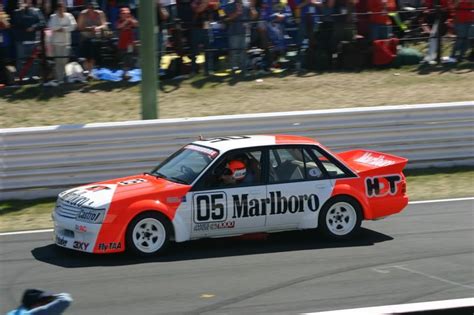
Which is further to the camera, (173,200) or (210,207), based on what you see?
(210,207)

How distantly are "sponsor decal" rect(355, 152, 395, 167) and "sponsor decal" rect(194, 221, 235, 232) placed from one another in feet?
7.15

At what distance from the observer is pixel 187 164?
10.2 metres

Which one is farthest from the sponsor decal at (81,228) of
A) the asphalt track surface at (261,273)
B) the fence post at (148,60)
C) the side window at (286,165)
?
the fence post at (148,60)

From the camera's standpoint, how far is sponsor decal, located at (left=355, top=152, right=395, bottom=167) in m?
10.7

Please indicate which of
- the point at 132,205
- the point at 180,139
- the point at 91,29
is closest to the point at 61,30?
the point at 91,29

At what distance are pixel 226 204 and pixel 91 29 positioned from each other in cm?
869

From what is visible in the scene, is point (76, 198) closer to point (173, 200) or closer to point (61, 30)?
point (173, 200)

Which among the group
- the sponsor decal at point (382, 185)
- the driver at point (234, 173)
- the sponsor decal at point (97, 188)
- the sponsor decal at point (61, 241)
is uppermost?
the driver at point (234, 173)

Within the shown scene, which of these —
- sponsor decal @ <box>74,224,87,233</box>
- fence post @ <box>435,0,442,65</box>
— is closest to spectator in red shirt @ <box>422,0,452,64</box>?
fence post @ <box>435,0,442,65</box>

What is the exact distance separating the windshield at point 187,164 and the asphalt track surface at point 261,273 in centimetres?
86

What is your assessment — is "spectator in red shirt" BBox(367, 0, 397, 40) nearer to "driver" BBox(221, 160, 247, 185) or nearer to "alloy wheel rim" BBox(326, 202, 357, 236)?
"alloy wheel rim" BBox(326, 202, 357, 236)

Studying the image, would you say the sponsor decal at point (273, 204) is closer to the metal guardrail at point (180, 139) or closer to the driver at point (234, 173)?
the driver at point (234, 173)

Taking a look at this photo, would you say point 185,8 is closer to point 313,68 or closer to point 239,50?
point 239,50

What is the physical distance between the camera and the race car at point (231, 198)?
30.8 ft
